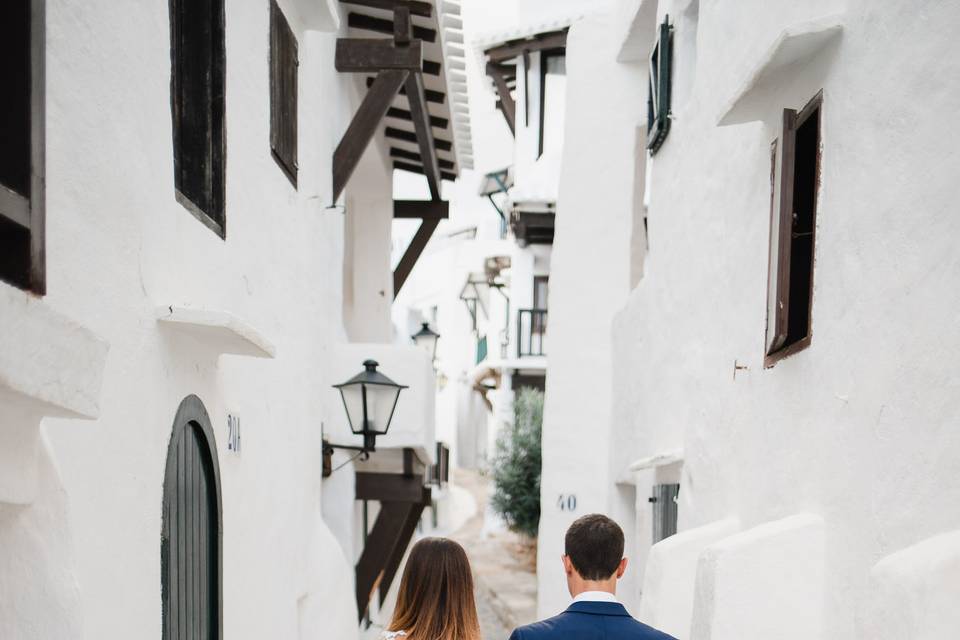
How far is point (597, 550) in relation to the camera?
11.8ft

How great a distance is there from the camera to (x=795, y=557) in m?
4.50

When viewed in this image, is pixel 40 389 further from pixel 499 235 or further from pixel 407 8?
pixel 499 235

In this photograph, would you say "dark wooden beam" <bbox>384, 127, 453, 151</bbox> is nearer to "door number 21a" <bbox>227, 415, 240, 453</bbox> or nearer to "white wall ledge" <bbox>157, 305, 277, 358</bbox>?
"door number 21a" <bbox>227, 415, 240, 453</bbox>

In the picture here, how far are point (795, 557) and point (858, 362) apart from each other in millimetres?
870

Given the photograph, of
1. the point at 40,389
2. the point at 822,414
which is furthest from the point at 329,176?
the point at 40,389

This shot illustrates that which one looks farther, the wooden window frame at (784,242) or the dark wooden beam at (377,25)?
the dark wooden beam at (377,25)

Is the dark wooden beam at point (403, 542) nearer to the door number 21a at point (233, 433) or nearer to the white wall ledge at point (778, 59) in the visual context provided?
the door number 21a at point (233, 433)

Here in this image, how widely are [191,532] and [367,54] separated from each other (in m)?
5.63

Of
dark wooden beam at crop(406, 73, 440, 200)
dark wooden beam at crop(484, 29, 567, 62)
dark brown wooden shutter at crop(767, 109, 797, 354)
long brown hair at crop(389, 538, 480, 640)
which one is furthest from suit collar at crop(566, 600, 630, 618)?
dark wooden beam at crop(484, 29, 567, 62)

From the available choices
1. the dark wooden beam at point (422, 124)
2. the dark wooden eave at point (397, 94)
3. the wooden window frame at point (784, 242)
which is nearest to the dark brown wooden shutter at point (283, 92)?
the dark wooden eave at point (397, 94)

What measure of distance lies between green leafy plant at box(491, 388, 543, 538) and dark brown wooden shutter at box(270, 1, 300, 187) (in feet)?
52.7

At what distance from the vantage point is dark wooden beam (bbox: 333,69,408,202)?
30.7 ft

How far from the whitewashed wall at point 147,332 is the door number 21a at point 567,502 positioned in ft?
18.5

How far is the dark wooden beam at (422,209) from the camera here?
13.6m
